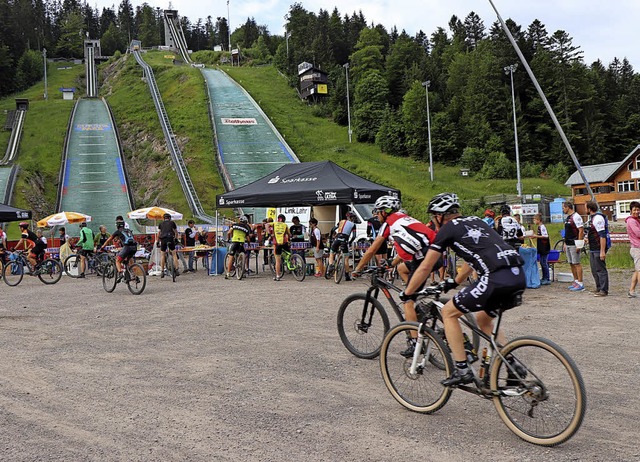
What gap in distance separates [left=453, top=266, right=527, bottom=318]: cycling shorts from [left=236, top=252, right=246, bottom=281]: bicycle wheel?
508 inches

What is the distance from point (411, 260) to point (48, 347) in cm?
535

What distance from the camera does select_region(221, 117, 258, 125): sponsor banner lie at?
196ft

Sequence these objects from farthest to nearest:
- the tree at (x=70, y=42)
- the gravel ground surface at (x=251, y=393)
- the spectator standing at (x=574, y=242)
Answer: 1. the tree at (x=70, y=42)
2. the spectator standing at (x=574, y=242)
3. the gravel ground surface at (x=251, y=393)

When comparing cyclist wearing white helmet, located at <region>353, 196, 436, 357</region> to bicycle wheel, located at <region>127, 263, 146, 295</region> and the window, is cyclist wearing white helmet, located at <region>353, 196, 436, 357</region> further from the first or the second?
the window

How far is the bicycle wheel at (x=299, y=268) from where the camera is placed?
54.2ft

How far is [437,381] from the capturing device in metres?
5.06

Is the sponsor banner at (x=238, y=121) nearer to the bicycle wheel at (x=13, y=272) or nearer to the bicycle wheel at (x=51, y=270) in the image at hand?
the bicycle wheel at (x=13, y=272)

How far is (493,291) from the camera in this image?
454 cm

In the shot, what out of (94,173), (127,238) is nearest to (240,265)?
(127,238)

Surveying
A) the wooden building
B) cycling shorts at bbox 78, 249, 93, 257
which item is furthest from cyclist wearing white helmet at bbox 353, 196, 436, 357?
the wooden building

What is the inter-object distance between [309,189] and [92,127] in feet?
153

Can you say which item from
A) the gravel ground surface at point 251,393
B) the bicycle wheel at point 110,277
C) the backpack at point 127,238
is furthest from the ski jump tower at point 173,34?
the gravel ground surface at point 251,393

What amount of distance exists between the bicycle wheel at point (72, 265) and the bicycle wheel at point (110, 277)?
16.5 ft

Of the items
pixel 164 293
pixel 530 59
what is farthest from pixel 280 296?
pixel 530 59
